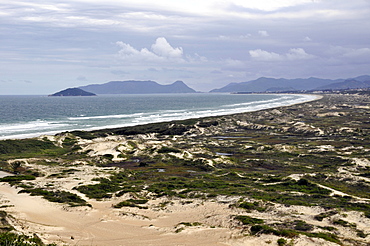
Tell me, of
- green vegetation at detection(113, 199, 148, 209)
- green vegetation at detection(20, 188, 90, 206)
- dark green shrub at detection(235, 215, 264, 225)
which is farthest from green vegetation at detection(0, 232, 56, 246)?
dark green shrub at detection(235, 215, 264, 225)

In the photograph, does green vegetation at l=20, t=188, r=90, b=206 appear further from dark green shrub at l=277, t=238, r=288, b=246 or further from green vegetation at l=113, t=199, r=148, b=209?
dark green shrub at l=277, t=238, r=288, b=246

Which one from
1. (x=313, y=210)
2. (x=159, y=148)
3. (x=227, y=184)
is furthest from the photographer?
(x=159, y=148)

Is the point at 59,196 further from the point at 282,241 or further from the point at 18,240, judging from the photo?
the point at 282,241

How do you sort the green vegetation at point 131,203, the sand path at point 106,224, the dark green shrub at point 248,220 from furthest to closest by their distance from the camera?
the green vegetation at point 131,203, the dark green shrub at point 248,220, the sand path at point 106,224

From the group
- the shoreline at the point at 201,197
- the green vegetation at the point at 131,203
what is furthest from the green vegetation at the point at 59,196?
the green vegetation at the point at 131,203

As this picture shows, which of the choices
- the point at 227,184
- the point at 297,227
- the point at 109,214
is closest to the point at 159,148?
the point at 227,184

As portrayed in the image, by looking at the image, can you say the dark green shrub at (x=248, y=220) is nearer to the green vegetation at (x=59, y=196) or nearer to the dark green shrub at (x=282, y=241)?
the dark green shrub at (x=282, y=241)

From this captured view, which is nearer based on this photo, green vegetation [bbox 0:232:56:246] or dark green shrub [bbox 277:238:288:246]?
green vegetation [bbox 0:232:56:246]

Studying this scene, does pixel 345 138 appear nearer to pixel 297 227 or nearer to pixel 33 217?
pixel 297 227
